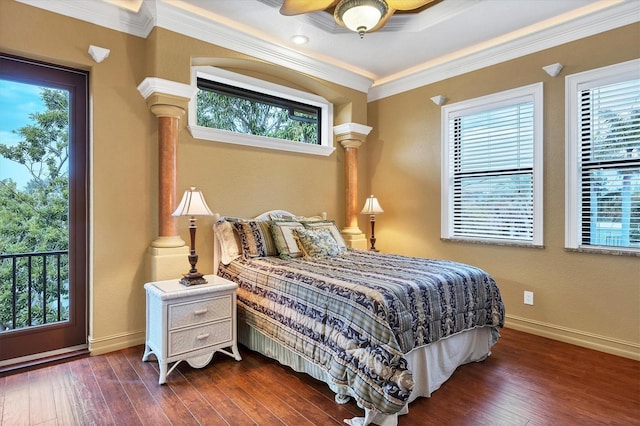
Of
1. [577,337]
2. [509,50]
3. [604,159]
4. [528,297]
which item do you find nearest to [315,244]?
[528,297]

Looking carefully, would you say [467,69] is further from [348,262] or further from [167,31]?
[167,31]

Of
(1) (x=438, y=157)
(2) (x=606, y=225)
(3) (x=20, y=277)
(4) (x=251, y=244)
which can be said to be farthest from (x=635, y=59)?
(3) (x=20, y=277)

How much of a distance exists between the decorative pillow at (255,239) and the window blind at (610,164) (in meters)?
2.79

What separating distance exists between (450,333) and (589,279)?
163cm

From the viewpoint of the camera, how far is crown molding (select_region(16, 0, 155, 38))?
2.72 m

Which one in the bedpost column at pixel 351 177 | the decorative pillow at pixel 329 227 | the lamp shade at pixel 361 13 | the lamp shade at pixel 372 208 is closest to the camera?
the lamp shade at pixel 361 13

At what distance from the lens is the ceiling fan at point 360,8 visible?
2340 millimetres

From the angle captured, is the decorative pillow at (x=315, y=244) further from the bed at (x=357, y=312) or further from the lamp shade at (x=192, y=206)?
the lamp shade at (x=192, y=206)

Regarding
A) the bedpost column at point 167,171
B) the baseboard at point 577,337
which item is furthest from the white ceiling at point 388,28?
the baseboard at point 577,337

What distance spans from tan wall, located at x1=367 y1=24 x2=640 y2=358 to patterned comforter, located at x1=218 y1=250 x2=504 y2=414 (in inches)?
37.8

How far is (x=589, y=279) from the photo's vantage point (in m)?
3.10

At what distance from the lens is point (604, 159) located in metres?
3.02

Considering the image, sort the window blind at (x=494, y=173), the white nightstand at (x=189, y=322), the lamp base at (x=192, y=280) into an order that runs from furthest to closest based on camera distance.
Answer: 1. the window blind at (x=494, y=173)
2. the lamp base at (x=192, y=280)
3. the white nightstand at (x=189, y=322)

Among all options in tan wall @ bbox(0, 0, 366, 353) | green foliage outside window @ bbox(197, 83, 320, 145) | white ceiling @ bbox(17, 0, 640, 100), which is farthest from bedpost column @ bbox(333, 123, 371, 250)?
tan wall @ bbox(0, 0, 366, 353)
